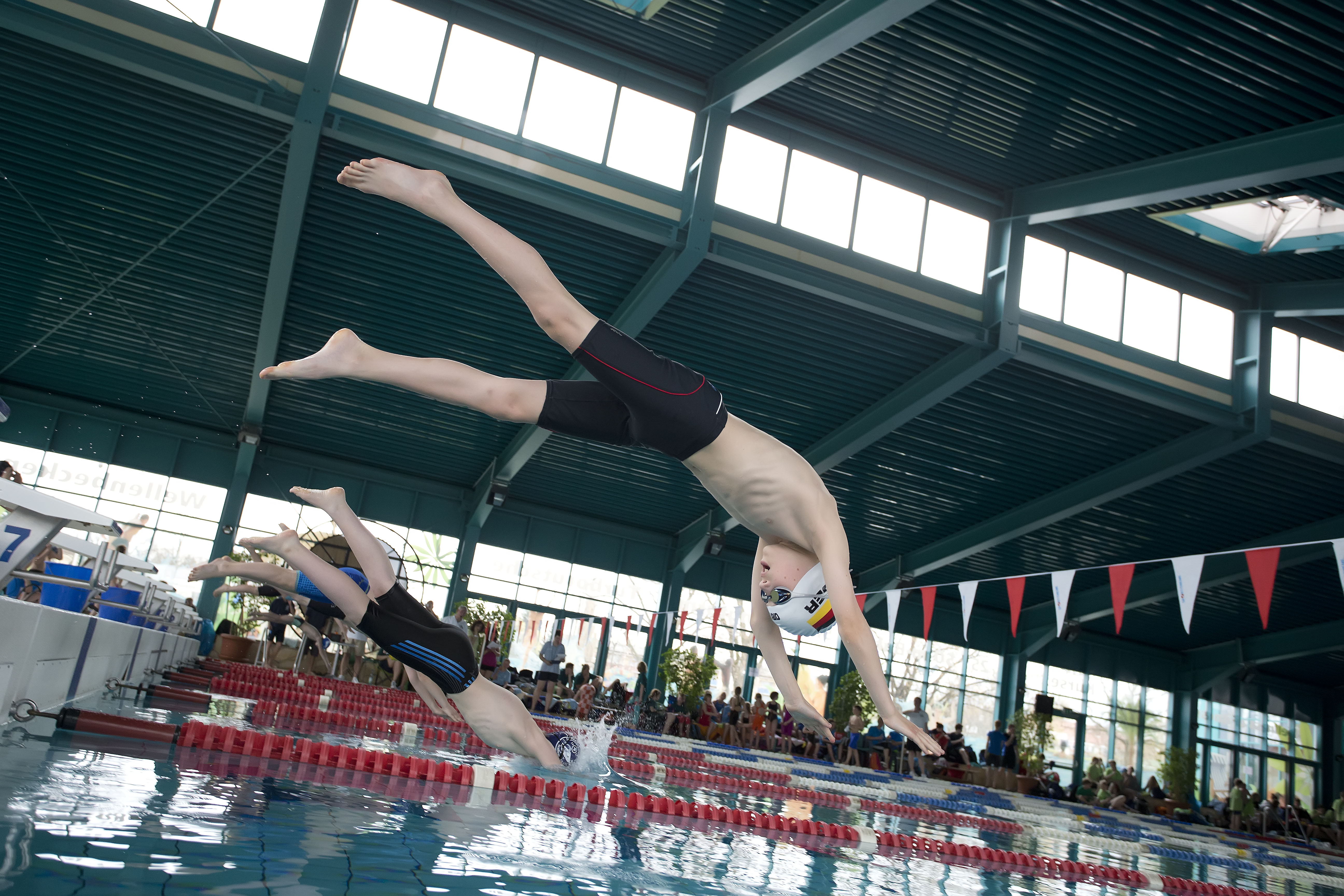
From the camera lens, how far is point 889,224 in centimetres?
1336

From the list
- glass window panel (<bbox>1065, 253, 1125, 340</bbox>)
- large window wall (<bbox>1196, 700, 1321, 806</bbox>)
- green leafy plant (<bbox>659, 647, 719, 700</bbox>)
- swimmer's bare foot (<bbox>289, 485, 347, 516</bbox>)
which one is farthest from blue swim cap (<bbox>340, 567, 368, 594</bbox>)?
large window wall (<bbox>1196, 700, 1321, 806</bbox>)

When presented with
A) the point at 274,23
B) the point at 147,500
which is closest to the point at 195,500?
the point at 147,500

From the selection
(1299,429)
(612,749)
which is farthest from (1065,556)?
(612,749)

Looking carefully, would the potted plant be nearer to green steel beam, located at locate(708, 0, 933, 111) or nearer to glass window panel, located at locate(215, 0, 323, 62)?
green steel beam, located at locate(708, 0, 933, 111)

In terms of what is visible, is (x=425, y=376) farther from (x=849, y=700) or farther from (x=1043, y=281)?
(x=849, y=700)

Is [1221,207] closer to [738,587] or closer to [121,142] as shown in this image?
[738,587]

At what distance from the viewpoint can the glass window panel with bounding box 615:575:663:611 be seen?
67.3 feet

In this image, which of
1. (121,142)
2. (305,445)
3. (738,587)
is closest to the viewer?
(121,142)

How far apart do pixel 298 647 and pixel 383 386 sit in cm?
452

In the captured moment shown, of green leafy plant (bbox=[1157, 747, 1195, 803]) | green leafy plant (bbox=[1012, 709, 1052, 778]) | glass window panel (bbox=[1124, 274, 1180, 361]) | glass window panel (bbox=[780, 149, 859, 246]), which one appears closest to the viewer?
glass window panel (bbox=[780, 149, 859, 246])

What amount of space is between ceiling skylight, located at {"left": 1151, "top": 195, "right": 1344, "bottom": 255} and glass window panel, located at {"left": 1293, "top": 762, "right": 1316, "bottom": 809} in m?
18.1

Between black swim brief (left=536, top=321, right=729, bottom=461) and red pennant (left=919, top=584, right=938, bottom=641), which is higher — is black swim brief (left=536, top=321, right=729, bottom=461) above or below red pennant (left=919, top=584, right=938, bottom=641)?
below

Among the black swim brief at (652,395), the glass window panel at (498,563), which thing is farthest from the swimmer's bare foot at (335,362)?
the glass window panel at (498,563)

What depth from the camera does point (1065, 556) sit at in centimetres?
1908
